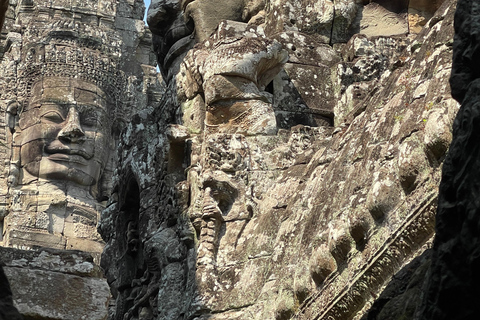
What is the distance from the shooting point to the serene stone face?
23.8 metres

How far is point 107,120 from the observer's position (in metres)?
24.5

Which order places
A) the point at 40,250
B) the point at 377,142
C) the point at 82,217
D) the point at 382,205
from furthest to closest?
the point at 82,217 → the point at 40,250 → the point at 377,142 → the point at 382,205

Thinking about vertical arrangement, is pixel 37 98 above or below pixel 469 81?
above

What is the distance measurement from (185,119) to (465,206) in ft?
20.9

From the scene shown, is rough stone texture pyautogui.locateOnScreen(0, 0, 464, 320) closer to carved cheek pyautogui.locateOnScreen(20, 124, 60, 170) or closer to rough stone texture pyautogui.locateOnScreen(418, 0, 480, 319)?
rough stone texture pyautogui.locateOnScreen(418, 0, 480, 319)

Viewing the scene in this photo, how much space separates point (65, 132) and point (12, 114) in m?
1.54

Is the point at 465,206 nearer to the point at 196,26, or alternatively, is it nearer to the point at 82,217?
the point at 196,26

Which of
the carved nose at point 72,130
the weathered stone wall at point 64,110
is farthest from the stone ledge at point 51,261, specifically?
the carved nose at point 72,130

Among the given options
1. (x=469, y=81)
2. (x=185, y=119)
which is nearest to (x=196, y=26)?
(x=185, y=119)

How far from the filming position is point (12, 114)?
24875 mm

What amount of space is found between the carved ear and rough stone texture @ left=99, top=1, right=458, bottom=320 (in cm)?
1243

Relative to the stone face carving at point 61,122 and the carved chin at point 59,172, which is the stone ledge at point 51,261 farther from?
the carved chin at point 59,172

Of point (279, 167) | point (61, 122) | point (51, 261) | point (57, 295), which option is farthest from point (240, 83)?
point (61, 122)

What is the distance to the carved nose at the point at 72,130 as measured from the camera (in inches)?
939
